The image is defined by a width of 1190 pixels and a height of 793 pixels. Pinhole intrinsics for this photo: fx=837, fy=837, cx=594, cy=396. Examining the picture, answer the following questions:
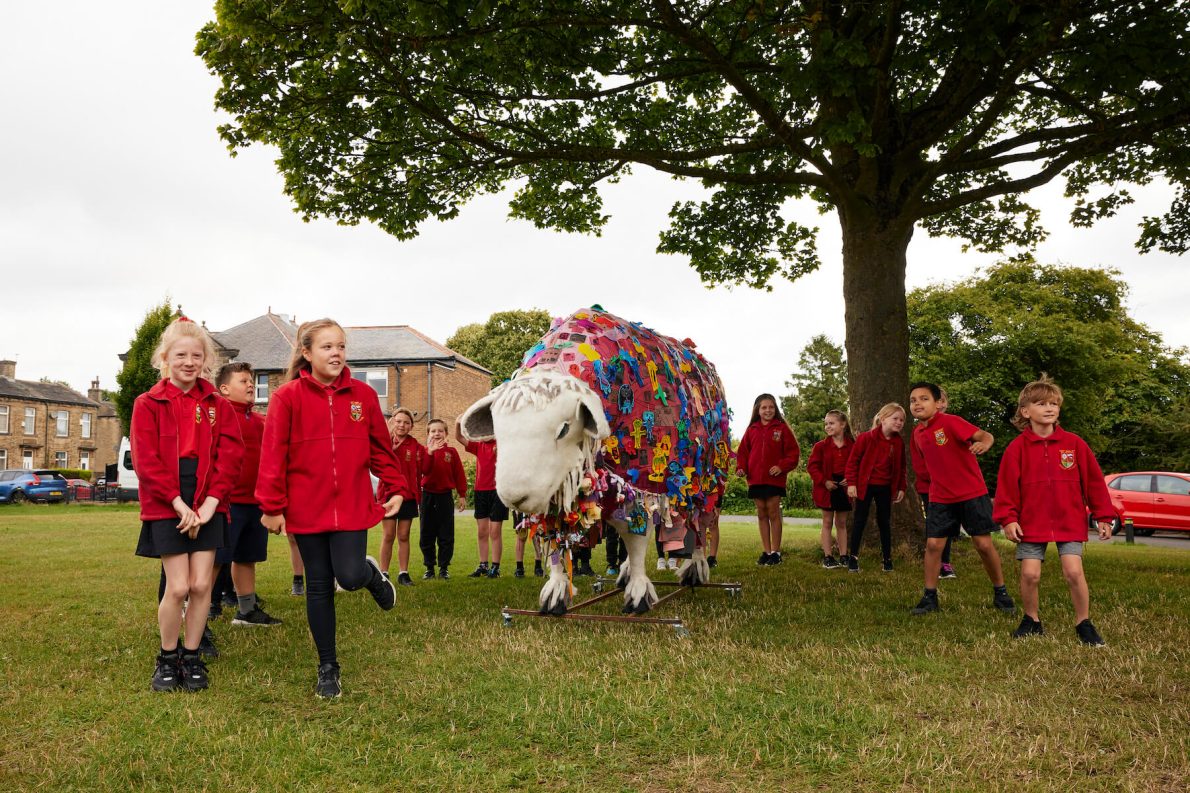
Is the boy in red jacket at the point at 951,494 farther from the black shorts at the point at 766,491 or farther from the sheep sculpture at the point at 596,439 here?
the black shorts at the point at 766,491

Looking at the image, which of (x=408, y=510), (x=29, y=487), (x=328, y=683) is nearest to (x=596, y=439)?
(x=328, y=683)

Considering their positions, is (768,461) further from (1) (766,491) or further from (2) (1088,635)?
(2) (1088,635)

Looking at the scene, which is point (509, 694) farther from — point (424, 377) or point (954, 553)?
point (424, 377)

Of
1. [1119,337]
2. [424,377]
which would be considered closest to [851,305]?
[1119,337]

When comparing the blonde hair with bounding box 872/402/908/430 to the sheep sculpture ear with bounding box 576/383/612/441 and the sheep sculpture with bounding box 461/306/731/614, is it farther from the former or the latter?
the sheep sculpture ear with bounding box 576/383/612/441

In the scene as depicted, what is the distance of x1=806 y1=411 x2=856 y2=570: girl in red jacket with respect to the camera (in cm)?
1019

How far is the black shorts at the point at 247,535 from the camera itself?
250 inches

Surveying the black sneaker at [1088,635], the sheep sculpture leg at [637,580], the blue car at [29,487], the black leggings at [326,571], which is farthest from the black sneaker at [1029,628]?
the blue car at [29,487]

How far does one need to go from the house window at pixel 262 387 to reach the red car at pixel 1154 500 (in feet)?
112

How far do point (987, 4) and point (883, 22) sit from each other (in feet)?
6.92

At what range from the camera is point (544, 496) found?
5.59 metres

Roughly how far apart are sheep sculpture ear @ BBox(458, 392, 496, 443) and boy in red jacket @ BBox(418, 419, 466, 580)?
2983 mm

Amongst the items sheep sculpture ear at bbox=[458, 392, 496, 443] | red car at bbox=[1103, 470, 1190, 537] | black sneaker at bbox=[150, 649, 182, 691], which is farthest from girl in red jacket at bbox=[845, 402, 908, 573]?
red car at bbox=[1103, 470, 1190, 537]

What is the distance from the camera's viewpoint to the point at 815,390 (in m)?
47.5
